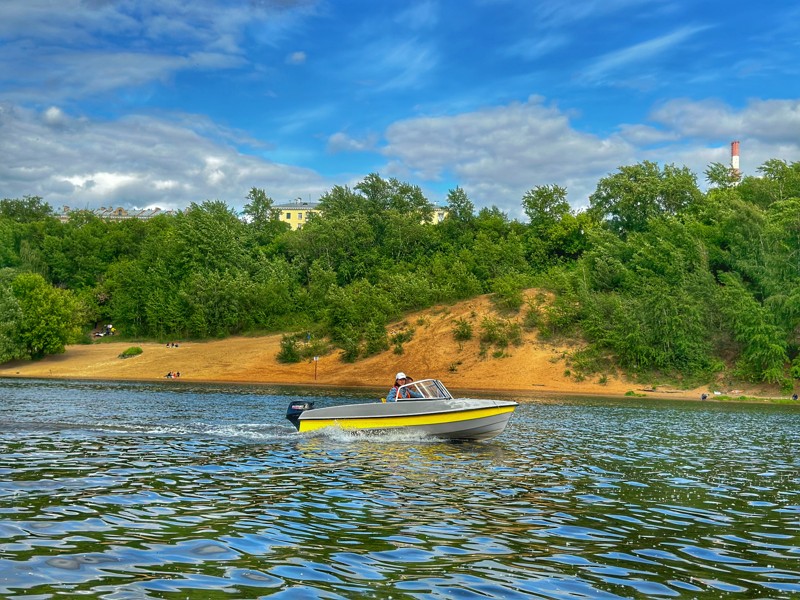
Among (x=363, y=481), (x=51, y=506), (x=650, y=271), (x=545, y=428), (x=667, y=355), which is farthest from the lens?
(x=650, y=271)

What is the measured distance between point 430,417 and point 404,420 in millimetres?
1009

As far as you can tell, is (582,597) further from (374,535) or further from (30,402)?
(30,402)

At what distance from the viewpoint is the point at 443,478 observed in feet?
66.2

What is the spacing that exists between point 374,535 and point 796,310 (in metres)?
59.9

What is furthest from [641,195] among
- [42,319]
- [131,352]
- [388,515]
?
[388,515]

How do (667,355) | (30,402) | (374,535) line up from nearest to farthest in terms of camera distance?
(374,535) → (30,402) → (667,355)

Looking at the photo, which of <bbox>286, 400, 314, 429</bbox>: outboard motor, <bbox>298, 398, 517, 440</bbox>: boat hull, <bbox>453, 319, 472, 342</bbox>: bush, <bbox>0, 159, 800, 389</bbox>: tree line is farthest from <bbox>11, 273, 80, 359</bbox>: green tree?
<bbox>298, 398, 517, 440</bbox>: boat hull

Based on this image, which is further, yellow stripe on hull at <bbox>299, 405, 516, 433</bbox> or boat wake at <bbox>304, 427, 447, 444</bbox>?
boat wake at <bbox>304, 427, 447, 444</bbox>

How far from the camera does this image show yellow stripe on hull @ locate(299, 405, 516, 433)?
92.2ft

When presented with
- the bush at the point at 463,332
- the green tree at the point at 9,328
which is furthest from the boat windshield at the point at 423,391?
the green tree at the point at 9,328

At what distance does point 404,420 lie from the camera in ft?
94.3

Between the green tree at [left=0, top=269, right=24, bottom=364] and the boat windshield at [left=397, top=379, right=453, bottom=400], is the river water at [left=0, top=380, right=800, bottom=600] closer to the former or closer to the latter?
the boat windshield at [left=397, top=379, right=453, bottom=400]

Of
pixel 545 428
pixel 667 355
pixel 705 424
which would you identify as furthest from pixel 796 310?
pixel 545 428

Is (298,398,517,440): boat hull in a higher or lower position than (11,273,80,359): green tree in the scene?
lower
